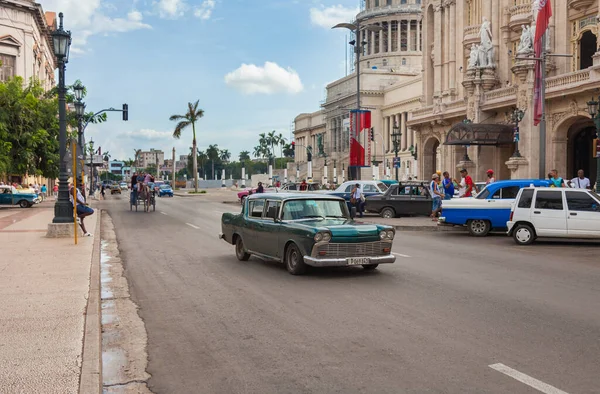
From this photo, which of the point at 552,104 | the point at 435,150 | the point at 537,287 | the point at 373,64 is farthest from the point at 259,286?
the point at 373,64

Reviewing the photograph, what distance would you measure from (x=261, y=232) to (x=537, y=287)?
5131 millimetres

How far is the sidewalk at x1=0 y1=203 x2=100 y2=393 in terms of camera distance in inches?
212

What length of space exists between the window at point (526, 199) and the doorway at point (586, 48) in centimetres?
2369

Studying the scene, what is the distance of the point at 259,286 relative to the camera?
10.3 metres

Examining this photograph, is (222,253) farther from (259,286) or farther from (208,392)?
(208,392)

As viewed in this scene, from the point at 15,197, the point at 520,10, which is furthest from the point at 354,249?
the point at 520,10

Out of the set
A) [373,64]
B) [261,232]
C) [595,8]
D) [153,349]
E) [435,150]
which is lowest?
[153,349]

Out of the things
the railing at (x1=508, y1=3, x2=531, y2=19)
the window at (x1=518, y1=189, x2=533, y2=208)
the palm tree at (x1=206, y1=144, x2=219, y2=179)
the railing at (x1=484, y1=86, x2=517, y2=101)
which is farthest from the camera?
the palm tree at (x1=206, y1=144, x2=219, y2=179)

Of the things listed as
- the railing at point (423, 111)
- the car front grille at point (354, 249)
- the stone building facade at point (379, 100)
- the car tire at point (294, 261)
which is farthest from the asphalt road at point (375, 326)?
the stone building facade at point (379, 100)

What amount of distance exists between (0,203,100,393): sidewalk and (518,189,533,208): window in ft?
37.0

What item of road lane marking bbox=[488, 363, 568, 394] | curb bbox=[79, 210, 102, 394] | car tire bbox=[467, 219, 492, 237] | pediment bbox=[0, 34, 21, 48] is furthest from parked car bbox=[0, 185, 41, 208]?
road lane marking bbox=[488, 363, 568, 394]

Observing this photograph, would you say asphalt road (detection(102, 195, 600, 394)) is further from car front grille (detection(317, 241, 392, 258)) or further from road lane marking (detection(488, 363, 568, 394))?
car front grille (detection(317, 241, 392, 258))

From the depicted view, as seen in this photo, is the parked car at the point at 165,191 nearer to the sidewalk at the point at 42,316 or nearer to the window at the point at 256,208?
the sidewalk at the point at 42,316

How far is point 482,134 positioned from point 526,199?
874 inches
